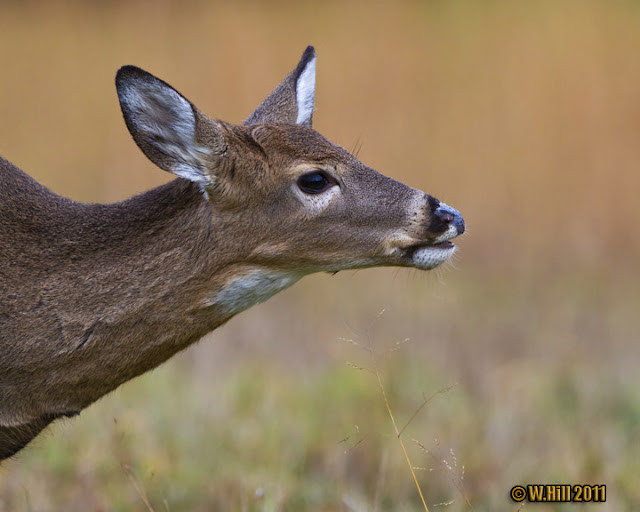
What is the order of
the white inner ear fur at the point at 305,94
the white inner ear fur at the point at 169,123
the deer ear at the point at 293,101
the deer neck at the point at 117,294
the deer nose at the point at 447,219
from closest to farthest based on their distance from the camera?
1. the deer neck at the point at 117,294
2. the white inner ear fur at the point at 169,123
3. the deer nose at the point at 447,219
4. the deer ear at the point at 293,101
5. the white inner ear fur at the point at 305,94

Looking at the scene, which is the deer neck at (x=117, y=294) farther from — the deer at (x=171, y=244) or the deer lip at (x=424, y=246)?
the deer lip at (x=424, y=246)

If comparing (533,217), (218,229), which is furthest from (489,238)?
(218,229)

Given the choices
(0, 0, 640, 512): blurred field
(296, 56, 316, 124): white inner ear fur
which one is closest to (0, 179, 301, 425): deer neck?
(0, 0, 640, 512): blurred field

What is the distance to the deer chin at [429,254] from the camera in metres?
4.62

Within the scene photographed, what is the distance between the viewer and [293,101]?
5414mm

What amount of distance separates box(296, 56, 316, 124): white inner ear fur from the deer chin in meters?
1.12

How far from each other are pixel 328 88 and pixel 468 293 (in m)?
3.50

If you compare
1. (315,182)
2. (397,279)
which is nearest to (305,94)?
(315,182)

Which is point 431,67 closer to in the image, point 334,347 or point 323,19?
point 323,19

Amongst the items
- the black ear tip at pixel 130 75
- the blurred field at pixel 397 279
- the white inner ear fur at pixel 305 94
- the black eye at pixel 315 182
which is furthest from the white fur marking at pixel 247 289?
the white inner ear fur at pixel 305 94

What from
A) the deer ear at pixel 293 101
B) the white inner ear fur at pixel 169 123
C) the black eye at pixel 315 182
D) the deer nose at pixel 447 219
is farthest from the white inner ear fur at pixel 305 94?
the deer nose at pixel 447 219

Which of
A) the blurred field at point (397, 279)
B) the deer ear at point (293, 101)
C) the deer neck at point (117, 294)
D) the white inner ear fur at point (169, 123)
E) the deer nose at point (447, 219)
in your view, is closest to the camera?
the deer neck at point (117, 294)

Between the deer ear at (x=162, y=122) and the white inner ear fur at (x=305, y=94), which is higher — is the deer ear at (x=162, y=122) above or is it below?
below

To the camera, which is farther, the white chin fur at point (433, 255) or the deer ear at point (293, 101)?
the deer ear at point (293, 101)
